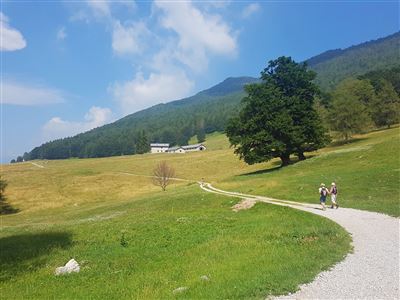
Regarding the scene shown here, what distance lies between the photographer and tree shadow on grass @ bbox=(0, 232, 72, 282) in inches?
781

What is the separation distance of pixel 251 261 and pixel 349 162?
155 ft

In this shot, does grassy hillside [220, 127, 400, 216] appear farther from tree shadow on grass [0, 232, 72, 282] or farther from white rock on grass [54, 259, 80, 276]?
tree shadow on grass [0, 232, 72, 282]

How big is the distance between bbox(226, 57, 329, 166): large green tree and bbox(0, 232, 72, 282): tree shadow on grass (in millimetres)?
42574

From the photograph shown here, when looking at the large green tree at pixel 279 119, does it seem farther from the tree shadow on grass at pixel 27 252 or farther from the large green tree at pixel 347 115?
the tree shadow on grass at pixel 27 252

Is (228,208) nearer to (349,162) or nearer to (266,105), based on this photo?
(349,162)

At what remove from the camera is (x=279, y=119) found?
216 ft

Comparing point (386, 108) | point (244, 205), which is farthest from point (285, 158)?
point (386, 108)

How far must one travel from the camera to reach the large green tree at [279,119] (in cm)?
6606

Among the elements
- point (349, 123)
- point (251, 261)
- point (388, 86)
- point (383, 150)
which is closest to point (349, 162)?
point (383, 150)

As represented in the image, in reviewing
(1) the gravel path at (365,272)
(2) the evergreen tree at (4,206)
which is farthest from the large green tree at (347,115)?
(2) the evergreen tree at (4,206)

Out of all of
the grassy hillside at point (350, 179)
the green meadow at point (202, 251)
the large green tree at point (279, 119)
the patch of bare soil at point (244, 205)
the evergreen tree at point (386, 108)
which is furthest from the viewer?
the evergreen tree at point (386, 108)

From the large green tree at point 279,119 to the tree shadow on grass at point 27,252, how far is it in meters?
42.6

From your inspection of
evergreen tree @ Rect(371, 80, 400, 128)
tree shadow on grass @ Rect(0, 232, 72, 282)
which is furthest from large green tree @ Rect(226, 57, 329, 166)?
evergreen tree @ Rect(371, 80, 400, 128)

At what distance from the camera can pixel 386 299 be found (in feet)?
37.2
